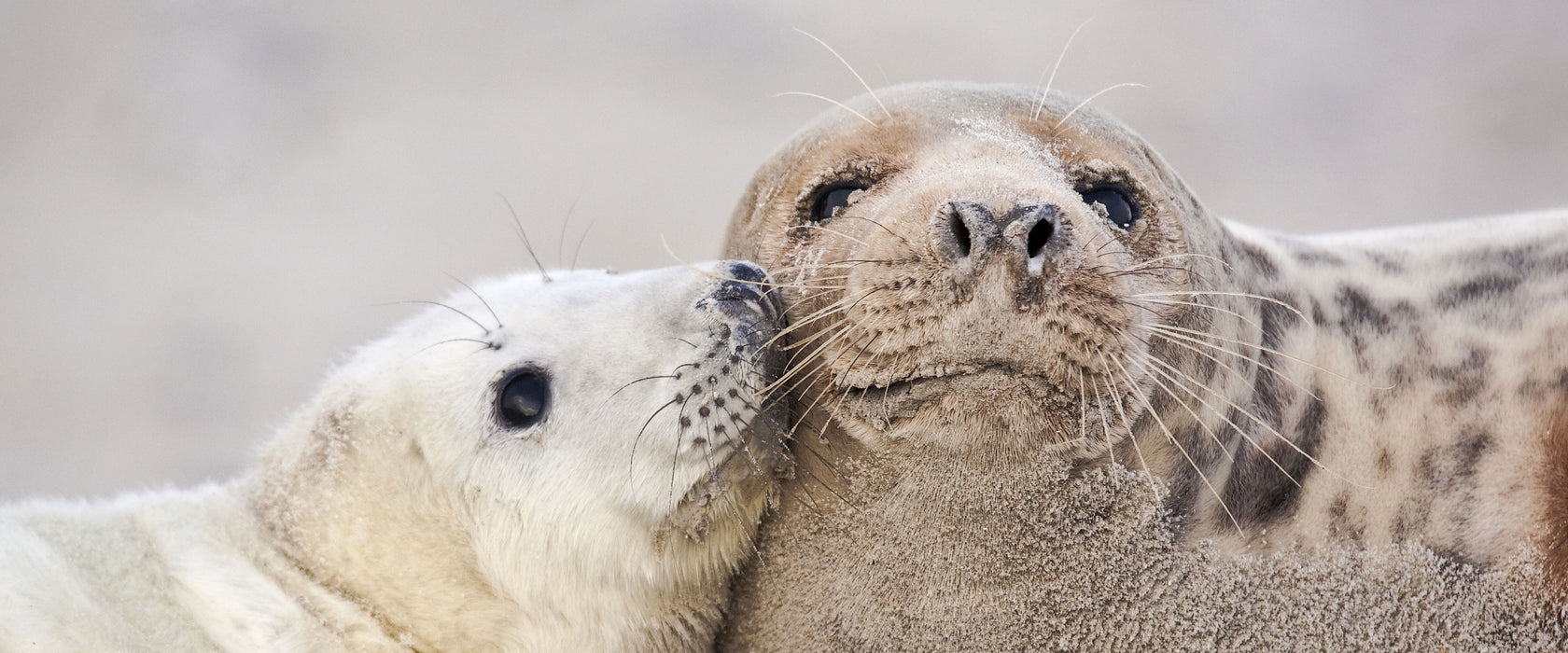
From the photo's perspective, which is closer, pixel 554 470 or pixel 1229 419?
pixel 1229 419

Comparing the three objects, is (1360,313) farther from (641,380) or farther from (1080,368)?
(641,380)

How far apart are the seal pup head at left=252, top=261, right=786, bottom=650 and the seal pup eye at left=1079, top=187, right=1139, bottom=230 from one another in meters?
0.47

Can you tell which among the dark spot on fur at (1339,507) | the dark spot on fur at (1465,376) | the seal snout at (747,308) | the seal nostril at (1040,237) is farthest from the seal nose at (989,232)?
the dark spot on fur at (1465,376)

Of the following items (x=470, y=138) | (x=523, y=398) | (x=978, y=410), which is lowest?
(x=978, y=410)

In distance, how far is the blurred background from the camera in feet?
14.2

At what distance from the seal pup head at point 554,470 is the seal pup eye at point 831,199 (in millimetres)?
129

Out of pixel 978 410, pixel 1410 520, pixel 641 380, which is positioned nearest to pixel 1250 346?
pixel 1410 520

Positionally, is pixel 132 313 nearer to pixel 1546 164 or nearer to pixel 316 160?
pixel 316 160

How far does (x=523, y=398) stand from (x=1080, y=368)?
0.89 meters

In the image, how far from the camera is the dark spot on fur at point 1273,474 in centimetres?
172

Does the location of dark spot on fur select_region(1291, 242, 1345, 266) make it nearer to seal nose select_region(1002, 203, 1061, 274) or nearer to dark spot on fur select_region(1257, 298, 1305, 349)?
dark spot on fur select_region(1257, 298, 1305, 349)

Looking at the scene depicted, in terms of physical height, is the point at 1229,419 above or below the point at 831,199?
below

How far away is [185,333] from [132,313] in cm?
20

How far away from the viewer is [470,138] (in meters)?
4.90
